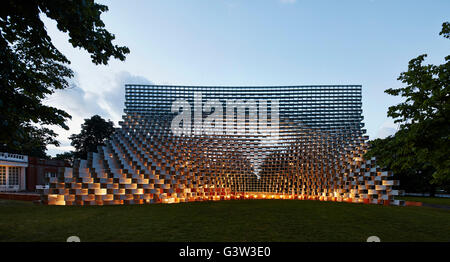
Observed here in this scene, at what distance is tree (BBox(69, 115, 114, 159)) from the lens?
42688mm

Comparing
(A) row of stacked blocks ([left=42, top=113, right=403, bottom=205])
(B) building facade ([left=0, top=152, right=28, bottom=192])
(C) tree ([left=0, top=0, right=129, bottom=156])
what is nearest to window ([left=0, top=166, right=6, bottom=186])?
(B) building facade ([left=0, top=152, right=28, bottom=192])

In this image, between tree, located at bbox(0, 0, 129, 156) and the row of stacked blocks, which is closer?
tree, located at bbox(0, 0, 129, 156)

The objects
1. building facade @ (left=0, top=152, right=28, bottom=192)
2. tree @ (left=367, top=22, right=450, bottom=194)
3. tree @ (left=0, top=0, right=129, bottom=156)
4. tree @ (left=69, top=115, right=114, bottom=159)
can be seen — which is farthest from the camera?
tree @ (left=69, top=115, right=114, bottom=159)

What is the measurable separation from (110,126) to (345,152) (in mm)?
40526

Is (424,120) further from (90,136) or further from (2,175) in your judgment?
(90,136)

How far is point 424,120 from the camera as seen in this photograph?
8906 millimetres

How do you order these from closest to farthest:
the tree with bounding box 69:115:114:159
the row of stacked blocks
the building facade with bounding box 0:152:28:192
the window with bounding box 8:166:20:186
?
the row of stacked blocks, the building facade with bounding box 0:152:28:192, the window with bounding box 8:166:20:186, the tree with bounding box 69:115:114:159

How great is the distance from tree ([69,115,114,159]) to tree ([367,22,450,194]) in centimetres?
4371

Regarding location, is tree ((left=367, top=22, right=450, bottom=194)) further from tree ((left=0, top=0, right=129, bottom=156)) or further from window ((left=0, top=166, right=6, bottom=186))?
window ((left=0, top=166, right=6, bottom=186))

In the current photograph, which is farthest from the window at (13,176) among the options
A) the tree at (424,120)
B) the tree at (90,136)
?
the tree at (424,120)

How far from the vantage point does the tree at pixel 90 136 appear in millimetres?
42688

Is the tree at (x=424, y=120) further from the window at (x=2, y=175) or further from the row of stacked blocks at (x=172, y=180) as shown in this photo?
the window at (x=2, y=175)

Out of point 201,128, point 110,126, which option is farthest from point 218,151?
point 110,126
